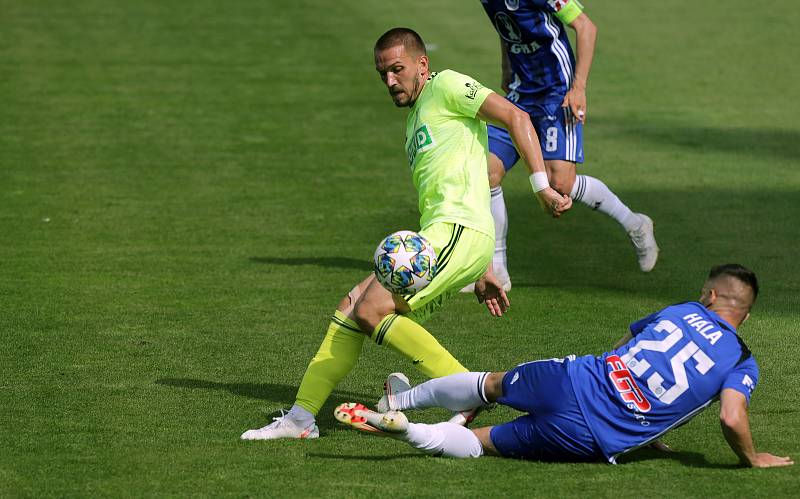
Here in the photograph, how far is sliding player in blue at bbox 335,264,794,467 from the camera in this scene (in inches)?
226

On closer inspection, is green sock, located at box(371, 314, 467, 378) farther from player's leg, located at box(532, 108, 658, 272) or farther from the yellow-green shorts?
player's leg, located at box(532, 108, 658, 272)

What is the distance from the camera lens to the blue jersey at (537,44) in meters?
9.36

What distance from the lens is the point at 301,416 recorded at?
642 cm

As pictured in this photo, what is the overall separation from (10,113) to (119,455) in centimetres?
1078

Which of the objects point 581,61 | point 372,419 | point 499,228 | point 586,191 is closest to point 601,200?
point 586,191

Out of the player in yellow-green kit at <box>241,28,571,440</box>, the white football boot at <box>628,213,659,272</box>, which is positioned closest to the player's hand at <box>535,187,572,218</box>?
the player in yellow-green kit at <box>241,28,571,440</box>

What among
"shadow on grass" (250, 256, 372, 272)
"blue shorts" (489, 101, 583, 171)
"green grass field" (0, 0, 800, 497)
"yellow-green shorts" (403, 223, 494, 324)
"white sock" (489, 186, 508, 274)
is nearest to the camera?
"green grass field" (0, 0, 800, 497)

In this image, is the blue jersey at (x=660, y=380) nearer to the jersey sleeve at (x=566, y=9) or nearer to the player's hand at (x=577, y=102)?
the player's hand at (x=577, y=102)

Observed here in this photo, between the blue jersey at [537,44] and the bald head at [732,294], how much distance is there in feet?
12.2

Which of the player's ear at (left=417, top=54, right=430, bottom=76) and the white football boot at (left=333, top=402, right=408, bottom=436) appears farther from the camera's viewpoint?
the player's ear at (left=417, top=54, right=430, bottom=76)

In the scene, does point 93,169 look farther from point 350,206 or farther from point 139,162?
point 350,206

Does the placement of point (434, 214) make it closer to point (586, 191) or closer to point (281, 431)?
point (281, 431)

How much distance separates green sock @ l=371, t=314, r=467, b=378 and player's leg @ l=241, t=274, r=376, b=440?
0.21 m

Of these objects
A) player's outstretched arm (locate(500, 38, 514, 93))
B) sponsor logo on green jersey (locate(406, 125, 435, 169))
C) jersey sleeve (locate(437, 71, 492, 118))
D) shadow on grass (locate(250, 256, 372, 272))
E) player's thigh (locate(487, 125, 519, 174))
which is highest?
jersey sleeve (locate(437, 71, 492, 118))
